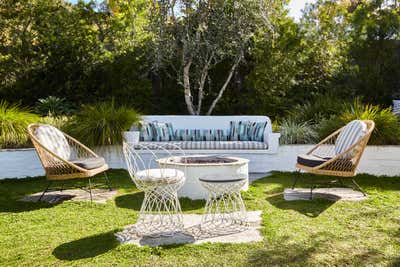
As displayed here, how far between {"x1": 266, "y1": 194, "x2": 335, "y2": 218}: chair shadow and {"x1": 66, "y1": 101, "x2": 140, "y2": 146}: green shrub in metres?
2.91

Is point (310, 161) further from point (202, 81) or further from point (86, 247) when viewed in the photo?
point (202, 81)

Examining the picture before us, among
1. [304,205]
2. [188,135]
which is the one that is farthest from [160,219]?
[188,135]

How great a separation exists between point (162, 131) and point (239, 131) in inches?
53.7

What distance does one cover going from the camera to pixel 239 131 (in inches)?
285

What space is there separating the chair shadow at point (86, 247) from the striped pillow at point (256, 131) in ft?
12.6

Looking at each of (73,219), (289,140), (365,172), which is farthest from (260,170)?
(73,219)

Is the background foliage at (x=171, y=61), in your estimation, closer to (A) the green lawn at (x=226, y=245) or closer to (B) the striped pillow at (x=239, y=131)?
(B) the striped pillow at (x=239, y=131)

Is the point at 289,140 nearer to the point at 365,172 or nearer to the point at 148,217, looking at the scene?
the point at 365,172

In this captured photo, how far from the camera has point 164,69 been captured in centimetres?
924

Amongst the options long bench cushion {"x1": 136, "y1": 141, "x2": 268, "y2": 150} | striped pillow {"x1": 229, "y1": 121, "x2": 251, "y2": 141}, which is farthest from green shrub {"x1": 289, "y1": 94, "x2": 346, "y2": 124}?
long bench cushion {"x1": 136, "y1": 141, "x2": 268, "y2": 150}

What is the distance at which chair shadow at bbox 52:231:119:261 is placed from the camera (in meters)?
3.32

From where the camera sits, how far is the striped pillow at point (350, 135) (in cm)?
516

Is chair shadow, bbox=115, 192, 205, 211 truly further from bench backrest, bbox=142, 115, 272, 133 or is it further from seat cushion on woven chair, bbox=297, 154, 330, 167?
bench backrest, bbox=142, 115, 272, 133

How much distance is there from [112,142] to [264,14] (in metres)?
3.98
